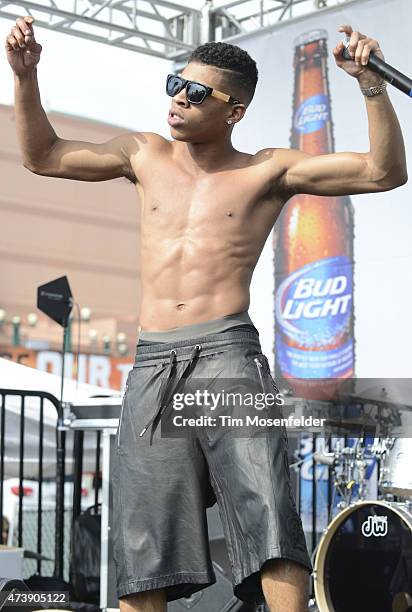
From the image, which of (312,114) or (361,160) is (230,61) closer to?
(361,160)

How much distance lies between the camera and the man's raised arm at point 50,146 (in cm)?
290

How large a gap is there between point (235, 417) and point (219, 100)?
35.0 inches

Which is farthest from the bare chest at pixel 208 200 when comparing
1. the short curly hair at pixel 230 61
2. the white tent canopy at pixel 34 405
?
the white tent canopy at pixel 34 405

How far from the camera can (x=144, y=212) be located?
3059 mm

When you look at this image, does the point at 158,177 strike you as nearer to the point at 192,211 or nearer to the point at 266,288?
the point at 192,211

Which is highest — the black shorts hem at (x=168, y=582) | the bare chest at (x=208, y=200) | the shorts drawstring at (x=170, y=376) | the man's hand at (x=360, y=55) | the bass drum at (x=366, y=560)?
the man's hand at (x=360, y=55)

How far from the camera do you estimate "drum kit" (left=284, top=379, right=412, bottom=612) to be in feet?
16.4

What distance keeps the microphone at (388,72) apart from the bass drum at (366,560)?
2892mm

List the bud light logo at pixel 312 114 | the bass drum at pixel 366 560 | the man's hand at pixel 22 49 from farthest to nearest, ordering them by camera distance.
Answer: the bud light logo at pixel 312 114 → the bass drum at pixel 366 560 → the man's hand at pixel 22 49

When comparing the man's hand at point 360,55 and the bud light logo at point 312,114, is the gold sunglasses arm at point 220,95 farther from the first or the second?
the bud light logo at point 312,114

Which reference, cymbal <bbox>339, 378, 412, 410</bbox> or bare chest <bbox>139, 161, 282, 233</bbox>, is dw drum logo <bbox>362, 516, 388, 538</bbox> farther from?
bare chest <bbox>139, 161, 282, 233</bbox>

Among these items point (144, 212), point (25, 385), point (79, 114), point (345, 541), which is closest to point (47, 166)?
point (144, 212)

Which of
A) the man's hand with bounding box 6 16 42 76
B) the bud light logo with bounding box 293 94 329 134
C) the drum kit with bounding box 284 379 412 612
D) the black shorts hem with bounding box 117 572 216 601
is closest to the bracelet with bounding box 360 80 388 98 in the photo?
the man's hand with bounding box 6 16 42 76

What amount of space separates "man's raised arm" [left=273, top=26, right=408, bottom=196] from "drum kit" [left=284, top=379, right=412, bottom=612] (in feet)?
7.93
